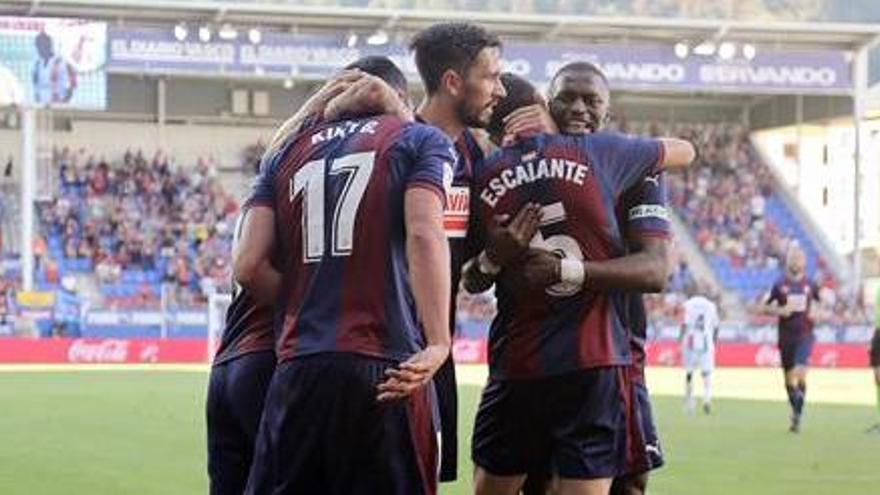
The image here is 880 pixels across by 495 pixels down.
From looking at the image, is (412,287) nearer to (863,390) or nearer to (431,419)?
(431,419)

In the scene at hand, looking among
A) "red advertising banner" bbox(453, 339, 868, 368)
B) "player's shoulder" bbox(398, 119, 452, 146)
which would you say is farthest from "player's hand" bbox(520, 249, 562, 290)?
"red advertising banner" bbox(453, 339, 868, 368)

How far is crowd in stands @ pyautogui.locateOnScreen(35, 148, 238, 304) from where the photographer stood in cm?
4678

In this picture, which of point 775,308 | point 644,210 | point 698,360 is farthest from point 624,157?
point 698,360

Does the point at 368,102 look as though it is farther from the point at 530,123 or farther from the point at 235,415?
the point at 235,415

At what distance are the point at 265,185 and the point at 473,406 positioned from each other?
18.6 meters

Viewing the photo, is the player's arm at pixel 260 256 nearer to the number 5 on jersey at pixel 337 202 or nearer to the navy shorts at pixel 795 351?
the number 5 on jersey at pixel 337 202

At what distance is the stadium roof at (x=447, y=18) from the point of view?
4859 cm

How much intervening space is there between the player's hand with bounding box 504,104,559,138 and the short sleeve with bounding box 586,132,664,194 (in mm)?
173

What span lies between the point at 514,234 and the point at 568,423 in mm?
748

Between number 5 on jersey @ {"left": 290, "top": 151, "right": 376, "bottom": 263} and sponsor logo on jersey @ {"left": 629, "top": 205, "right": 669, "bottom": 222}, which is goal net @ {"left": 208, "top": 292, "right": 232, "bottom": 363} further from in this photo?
number 5 on jersey @ {"left": 290, "top": 151, "right": 376, "bottom": 263}

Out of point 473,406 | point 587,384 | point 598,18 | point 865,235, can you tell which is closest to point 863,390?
point 473,406

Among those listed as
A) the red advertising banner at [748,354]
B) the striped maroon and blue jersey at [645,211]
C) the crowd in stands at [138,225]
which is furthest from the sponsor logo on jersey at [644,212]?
the crowd in stands at [138,225]

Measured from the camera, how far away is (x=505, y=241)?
273 inches

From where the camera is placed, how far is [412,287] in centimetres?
587
